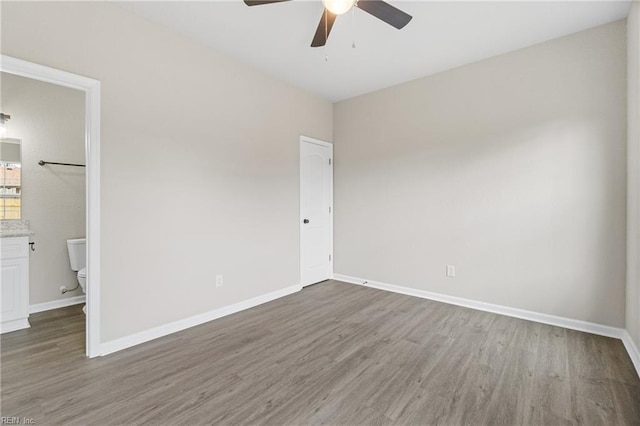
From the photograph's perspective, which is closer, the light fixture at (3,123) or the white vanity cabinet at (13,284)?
the white vanity cabinet at (13,284)

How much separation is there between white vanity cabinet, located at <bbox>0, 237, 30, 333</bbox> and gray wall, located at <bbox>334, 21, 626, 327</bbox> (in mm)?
3945

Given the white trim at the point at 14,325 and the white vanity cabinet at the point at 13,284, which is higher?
the white vanity cabinet at the point at 13,284

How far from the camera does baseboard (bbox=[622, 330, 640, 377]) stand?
6.89 ft

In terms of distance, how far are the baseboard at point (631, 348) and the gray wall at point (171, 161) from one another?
11.1 ft

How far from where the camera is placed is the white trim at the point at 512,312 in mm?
2666

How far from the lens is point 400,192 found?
3.97m

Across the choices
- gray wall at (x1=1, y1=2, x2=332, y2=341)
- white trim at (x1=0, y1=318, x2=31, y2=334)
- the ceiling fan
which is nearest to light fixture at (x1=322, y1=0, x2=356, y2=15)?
the ceiling fan

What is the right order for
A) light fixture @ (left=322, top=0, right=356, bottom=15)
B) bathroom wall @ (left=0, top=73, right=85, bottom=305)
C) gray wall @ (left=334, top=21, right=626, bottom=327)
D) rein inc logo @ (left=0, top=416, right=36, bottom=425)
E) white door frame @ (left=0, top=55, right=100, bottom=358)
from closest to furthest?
rein inc logo @ (left=0, top=416, right=36, bottom=425) → light fixture @ (left=322, top=0, right=356, bottom=15) → white door frame @ (left=0, top=55, right=100, bottom=358) → gray wall @ (left=334, top=21, right=626, bottom=327) → bathroom wall @ (left=0, top=73, right=85, bottom=305)

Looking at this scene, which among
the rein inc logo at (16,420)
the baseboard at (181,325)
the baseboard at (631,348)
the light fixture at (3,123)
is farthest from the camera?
the light fixture at (3,123)

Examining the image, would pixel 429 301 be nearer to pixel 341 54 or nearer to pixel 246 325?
pixel 246 325

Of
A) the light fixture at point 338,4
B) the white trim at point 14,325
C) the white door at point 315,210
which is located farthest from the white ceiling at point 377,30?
the white trim at point 14,325

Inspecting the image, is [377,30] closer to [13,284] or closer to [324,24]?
[324,24]

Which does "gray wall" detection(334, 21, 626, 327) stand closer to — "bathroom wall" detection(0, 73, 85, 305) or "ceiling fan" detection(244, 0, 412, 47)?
"ceiling fan" detection(244, 0, 412, 47)

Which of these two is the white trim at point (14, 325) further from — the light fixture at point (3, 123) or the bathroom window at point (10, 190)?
the light fixture at point (3, 123)
